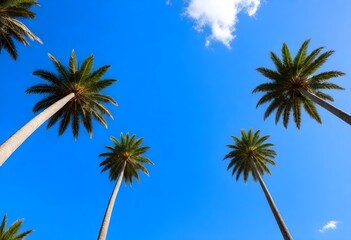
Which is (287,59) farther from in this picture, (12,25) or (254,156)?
(12,25)

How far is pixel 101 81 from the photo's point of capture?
27.7 m

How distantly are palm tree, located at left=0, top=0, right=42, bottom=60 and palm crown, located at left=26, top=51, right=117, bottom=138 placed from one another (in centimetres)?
287

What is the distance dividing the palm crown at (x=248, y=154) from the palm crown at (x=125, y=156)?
36.9 ft

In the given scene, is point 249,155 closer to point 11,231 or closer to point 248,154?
point 248,154

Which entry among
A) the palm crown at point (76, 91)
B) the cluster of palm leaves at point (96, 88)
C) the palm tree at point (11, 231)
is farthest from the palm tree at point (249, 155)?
the palm tree at point (11, 231)

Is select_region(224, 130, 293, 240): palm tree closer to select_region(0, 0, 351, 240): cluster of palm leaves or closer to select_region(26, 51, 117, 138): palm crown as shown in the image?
select_region(0, 0, 351, 240): cluster of palm leaves

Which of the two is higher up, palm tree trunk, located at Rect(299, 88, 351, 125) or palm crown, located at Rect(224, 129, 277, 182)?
palm crown, located at Rect(224, 129, 277, 182)

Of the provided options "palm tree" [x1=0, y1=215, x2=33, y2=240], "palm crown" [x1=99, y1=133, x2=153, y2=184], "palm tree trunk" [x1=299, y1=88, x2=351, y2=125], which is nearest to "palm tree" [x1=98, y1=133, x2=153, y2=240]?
"palm crown" [x1=99, y1=133, x2=153, y2=184]

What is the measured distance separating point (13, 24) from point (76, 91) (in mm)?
7195

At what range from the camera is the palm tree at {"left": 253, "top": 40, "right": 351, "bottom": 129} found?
89.5ft

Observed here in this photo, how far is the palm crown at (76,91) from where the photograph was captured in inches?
1046

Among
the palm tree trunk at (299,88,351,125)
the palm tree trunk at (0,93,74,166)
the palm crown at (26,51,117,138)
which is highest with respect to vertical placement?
the palm crown at (26,51,117,138)

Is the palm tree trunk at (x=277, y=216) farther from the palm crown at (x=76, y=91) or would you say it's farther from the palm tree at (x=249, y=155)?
the palm crown at (x=76, y=91)

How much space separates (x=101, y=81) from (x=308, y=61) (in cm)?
1947
